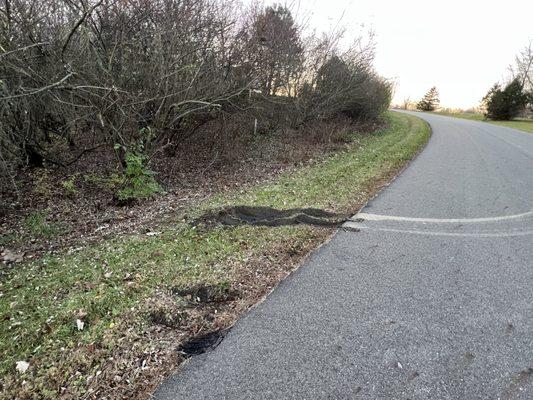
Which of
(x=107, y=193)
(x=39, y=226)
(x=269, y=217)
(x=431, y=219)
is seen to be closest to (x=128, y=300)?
(x=269, y=217)

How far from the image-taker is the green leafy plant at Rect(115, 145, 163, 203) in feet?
22.2

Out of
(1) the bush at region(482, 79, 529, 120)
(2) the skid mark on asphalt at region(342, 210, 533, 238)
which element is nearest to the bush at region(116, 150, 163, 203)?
(2) the skid mark on asphalt at region(342, 210, 533, 238)

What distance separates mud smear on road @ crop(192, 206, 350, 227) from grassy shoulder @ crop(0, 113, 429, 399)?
0.82 feet

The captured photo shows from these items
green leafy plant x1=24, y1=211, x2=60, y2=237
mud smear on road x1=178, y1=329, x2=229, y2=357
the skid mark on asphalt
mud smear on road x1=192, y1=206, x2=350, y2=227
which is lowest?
green leafy plant x1=24, y1=211, x2=60, y2=237

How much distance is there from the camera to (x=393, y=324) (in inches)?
121

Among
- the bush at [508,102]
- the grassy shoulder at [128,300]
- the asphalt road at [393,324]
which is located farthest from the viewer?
the bush at [508,102]

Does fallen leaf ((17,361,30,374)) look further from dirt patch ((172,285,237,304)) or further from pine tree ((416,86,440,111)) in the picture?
pine tree ((416,86,440,111))

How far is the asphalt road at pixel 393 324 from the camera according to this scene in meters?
2.47

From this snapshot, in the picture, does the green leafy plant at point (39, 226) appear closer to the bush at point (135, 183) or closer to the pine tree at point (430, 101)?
the bush at point (135, 183)

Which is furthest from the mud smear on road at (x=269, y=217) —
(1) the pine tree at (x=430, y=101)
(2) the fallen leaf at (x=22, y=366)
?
(1) the pine tree at (x=430, y=101)

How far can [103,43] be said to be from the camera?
7.38 meters

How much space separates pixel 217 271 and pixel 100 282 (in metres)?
1.27

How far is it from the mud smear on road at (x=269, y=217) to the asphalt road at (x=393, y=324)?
59 cm

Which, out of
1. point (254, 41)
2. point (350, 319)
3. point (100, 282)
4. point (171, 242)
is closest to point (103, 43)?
A: point (254, 41)
